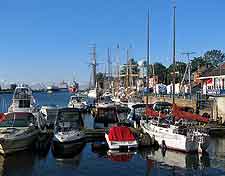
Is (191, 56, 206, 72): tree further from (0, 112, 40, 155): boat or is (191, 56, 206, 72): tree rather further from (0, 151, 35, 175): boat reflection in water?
(0, 151, 35, 175): boat reflection in water

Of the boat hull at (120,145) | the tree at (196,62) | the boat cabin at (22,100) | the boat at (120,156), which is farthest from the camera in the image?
the tree at (196,62)

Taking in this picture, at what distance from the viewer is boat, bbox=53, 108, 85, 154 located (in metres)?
41.7

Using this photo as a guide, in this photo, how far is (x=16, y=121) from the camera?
141 ft

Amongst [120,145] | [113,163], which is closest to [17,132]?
[120,145]

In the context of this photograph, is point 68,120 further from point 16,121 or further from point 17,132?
point 17,132

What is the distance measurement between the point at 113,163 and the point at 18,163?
794 centimetres

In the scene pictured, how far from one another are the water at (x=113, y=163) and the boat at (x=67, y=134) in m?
0.99

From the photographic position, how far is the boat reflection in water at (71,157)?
121ft

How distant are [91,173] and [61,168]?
10.1 feet

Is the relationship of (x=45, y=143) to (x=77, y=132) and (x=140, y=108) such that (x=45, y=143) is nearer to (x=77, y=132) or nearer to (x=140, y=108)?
(x=77, y=132)

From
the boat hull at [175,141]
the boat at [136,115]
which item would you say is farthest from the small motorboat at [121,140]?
the boat at [136,115]

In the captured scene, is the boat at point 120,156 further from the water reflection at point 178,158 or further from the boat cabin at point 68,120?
the boat cabin at point 68,120

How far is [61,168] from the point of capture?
3494cm

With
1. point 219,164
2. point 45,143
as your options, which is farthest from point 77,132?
point 219,164
